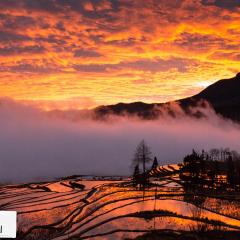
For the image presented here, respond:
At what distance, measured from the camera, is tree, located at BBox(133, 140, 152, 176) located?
15662mm

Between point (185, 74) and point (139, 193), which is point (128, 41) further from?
point (139, 193)

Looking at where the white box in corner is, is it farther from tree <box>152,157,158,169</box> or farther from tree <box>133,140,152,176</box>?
tree <box>152,157,158,169</box>

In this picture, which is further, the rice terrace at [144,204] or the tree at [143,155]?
the tree at [143,155]

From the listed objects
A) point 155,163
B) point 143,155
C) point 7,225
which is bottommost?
point 7,225

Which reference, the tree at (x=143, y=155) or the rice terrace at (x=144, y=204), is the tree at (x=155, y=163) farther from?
the tree at (x=143, y=155)

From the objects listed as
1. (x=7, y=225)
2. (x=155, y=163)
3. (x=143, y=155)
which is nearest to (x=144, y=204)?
(x=143, y=155)

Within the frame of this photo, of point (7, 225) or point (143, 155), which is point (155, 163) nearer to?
point (143, 155)

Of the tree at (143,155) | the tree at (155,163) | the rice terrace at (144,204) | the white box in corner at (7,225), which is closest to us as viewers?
the white box in corner at (7,225)

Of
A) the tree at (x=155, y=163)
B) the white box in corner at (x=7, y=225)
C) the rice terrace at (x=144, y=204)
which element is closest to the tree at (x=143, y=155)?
the rice terrace at (x=144, y=204)

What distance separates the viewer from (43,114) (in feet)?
61.9

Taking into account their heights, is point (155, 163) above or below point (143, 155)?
below

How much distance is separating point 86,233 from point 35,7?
24.2 feet

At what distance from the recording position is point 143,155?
15.9 metres

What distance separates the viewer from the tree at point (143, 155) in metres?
15.7
